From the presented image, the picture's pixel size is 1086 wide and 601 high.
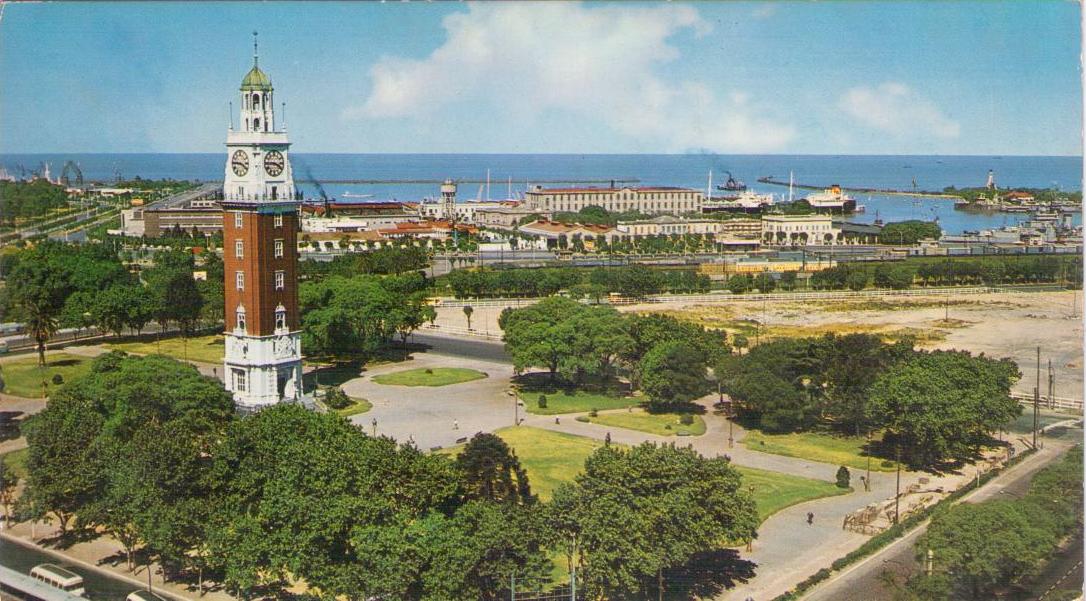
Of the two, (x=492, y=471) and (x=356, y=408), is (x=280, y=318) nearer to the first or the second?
(x=356, y=408)

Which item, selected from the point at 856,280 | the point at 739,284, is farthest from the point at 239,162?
the point at 856,280

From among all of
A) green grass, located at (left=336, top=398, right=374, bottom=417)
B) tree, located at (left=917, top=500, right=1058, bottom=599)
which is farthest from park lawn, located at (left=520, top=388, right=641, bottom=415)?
tree, located at (left=917, top=500, right=1058, bottom=599)

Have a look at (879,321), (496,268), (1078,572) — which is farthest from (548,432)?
(496,268)

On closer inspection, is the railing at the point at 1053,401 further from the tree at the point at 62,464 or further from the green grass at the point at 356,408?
the tree at the point at 62,464

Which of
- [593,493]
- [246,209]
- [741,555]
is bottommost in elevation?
[741,555]

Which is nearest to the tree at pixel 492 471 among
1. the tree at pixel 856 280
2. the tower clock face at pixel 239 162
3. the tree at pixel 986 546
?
the tree at pixel 986 546

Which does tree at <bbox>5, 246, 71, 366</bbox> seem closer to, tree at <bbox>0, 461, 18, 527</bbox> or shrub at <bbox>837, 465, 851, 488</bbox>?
tree at <bbox>0, 461, 18, 527</bbox>

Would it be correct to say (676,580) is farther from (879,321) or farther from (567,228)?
(567,228)
